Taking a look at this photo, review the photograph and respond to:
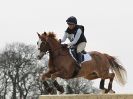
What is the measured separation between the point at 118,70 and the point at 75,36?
2.41m

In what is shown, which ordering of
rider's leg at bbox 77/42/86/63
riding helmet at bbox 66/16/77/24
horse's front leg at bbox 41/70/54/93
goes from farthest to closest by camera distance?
rider's leg at bbox 77/42/86/63 < riding helmet at bbox 66/16/77/24 < horse's front leg at bbox 41/70/54/93

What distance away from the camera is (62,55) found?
1588cm

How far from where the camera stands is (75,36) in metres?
16.0

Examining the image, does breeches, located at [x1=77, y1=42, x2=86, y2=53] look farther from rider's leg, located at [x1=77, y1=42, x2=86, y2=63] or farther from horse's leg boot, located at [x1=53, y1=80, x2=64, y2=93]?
horse's leg boot, located at [x1=53, y1=80, x2=64, y2=93]

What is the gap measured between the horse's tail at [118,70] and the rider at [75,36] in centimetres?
148

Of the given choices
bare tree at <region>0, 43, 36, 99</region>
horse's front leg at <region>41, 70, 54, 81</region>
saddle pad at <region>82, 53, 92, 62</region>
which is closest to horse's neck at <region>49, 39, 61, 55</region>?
horse's front leg at <region>41, 70, 54, 81</region>

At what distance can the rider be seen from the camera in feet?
52.4

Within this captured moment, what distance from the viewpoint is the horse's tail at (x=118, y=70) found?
1747 cm

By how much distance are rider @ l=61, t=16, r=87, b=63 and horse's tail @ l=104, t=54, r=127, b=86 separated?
58.3 inches

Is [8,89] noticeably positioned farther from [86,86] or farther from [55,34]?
[55,34]

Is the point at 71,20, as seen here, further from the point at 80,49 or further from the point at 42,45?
the point at 42,45

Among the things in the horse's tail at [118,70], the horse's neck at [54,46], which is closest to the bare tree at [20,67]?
the horse's tail at [118,70]

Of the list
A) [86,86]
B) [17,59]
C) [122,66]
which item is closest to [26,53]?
[17,59]

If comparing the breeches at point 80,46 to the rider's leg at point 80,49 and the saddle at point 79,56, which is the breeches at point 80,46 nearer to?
the rider's leg at point 80,49
